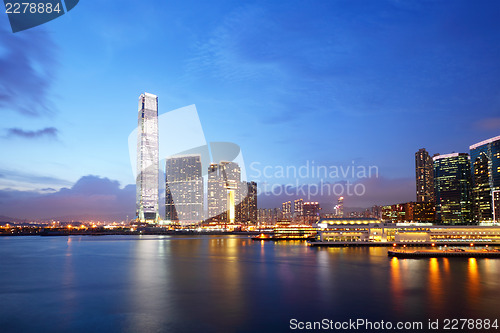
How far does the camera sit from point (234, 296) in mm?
38125

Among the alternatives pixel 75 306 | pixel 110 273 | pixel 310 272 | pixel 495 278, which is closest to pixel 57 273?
pixel 110 273

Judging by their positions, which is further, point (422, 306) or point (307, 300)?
point (307, 300)

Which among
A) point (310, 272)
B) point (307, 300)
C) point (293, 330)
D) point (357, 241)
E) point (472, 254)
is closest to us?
point (293, 330)

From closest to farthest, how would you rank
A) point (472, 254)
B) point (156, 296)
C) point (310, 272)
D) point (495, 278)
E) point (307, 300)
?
point (307, 300) < point (156, 296) < point (495, 278) < point (310, 272) < point (472, 254)

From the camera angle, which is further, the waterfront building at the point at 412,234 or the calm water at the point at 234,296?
the waterfront building at the point at 412,234

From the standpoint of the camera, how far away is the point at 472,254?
253 feet

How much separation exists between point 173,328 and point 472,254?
7061 centimetres

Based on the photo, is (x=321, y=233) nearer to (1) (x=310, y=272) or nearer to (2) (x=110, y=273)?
(1) (x=310, y=272)

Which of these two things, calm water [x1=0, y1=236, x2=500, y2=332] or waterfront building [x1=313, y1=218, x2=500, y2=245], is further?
waterfront building [x1=313, y1=218, x2=500, y2=245]

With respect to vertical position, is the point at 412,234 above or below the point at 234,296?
below

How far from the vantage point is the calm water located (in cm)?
Answer: 2956

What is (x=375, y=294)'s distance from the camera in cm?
3822

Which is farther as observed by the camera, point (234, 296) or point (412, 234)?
point (412, 234)

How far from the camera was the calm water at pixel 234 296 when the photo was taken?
29.6 meters
